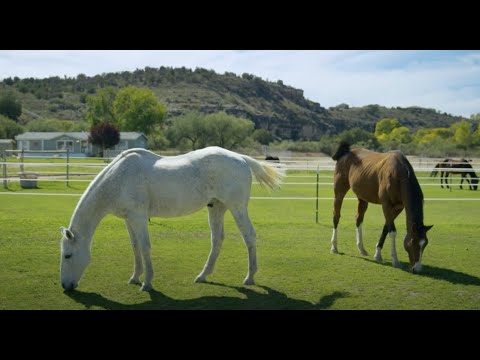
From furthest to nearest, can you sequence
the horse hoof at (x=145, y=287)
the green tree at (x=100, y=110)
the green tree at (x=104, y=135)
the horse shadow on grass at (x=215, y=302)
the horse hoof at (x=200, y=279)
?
the green tree at (x=100, y=110)
the green tree at (x=104, y=135)
the horse hoof at (x=200, y=279)
the horse hoof at (x=145, y=287)
the horse shadow on grass at (x=215, y=302)

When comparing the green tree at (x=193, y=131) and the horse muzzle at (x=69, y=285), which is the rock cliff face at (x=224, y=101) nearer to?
the green tree at (x=193, y=131)

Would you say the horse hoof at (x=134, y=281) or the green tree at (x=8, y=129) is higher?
the green tree at (x=8, y=129)

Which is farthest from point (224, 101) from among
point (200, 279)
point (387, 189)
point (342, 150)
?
point (200, 279)

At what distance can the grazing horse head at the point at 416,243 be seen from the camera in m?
6.06

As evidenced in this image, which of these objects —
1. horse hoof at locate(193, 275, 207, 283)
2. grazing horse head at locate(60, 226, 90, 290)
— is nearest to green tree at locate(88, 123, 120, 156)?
horse hoof at locate(193, 275, 207, 283)

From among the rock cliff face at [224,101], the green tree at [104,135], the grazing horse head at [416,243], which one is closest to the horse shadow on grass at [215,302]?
the grazing horse head at [416,243]

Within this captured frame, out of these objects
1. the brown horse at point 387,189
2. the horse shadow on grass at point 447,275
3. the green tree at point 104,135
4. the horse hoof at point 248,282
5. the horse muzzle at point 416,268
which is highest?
the green tree at point 104,135

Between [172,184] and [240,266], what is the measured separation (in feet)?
6.40

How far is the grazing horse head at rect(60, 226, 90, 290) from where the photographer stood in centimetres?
519

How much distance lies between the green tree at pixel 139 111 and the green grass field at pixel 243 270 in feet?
173

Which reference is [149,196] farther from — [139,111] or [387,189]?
[139,111]

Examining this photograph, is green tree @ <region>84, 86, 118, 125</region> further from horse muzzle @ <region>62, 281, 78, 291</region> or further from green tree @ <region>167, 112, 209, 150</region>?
horse muzzle @ <region>62, 281, 78, 291</region>

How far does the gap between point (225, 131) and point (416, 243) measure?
49.8 meters
